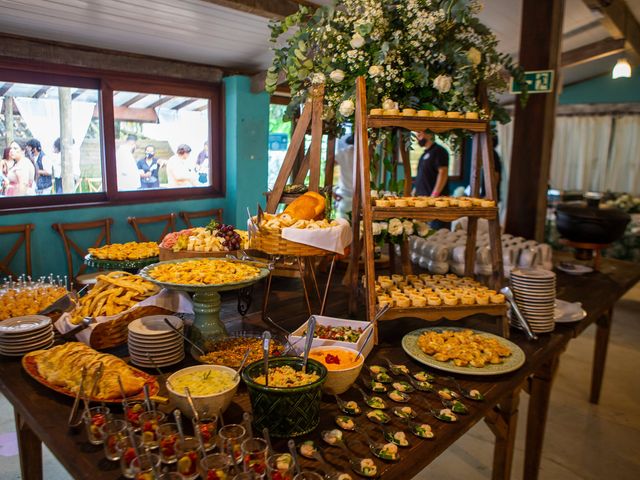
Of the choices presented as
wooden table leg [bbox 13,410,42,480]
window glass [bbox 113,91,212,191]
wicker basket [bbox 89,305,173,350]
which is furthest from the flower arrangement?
window glass [bbox 113,91,212,191]

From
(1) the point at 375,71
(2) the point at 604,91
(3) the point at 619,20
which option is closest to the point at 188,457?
(1) the point at 375,71

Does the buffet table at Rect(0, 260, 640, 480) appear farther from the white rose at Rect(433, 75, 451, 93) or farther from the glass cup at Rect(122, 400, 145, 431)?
the white rose at Rect(433, 75, 451, 93)

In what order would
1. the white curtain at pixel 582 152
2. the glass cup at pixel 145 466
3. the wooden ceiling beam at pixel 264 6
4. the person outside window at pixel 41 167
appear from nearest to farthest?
the glass cup at pixel 145 466 → the wooden ceiling beam at pixel 264 6 → the person outside window at pixel 41 167 → the white curtain at pixel 582 152

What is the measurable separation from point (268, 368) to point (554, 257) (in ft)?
11.2

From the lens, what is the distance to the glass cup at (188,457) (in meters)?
1.18

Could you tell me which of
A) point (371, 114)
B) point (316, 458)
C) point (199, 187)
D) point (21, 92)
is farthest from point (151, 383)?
point (199, 187)

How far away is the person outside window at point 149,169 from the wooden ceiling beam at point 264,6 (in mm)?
2211

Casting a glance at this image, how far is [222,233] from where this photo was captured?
245 cm

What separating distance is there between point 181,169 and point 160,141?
1.34 feet

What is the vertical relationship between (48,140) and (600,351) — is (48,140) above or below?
above

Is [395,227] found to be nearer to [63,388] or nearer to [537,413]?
[537,413]

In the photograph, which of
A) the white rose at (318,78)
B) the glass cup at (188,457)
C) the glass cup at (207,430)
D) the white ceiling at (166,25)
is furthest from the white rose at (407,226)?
the white ceiling at (166,25)

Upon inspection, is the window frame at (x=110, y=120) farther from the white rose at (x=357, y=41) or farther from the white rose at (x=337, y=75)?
the white rose at (x=357, y=41)

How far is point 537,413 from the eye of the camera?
245 cm
